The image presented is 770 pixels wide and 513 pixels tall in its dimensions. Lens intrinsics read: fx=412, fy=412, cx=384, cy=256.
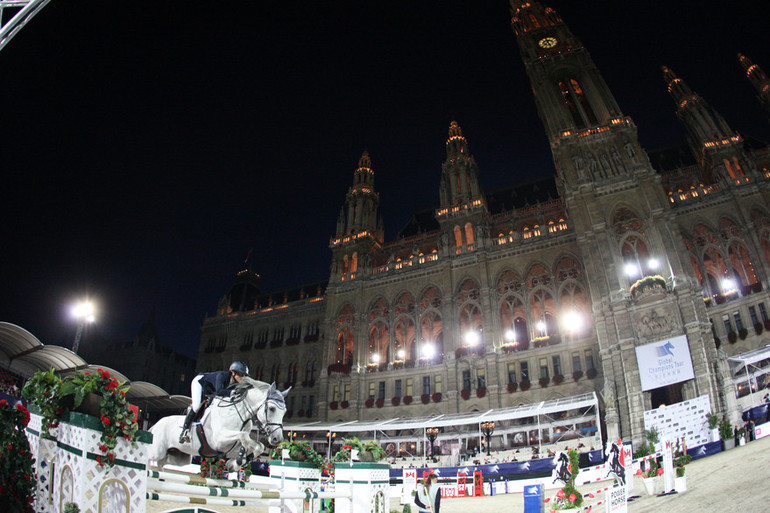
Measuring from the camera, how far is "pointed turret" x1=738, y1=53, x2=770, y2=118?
144ft

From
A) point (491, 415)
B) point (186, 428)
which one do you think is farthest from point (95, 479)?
point (491, 415)

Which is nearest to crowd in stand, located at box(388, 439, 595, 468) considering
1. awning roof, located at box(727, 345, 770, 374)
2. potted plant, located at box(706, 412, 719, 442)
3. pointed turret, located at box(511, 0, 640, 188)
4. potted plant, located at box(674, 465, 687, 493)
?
potted plant, located at box(706, 412, 719, 442)

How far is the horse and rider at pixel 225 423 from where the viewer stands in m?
6.89

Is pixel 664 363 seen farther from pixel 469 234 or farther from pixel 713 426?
pixel 469 234

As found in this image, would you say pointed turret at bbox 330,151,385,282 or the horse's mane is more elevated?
pointed turret at bbox 330,151,385,282

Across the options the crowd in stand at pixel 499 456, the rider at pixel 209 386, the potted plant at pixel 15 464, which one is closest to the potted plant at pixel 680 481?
the rider at pixel 209 386

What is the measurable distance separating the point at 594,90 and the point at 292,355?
151 ft

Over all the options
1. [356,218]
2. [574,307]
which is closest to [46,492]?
[574,307]

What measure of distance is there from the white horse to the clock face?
180 feet

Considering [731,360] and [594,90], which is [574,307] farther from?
[594,90]

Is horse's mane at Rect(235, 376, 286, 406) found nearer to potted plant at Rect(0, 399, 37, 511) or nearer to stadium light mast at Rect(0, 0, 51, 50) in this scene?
potted plant at Rect(0, 399, 37, 511)

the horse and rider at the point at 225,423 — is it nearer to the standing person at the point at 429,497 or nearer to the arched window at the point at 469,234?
the standing person at the point at 429,497

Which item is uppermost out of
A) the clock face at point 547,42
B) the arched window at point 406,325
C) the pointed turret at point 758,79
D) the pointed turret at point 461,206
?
the clock face at point 547,42

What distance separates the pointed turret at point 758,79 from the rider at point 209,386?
57950mm
